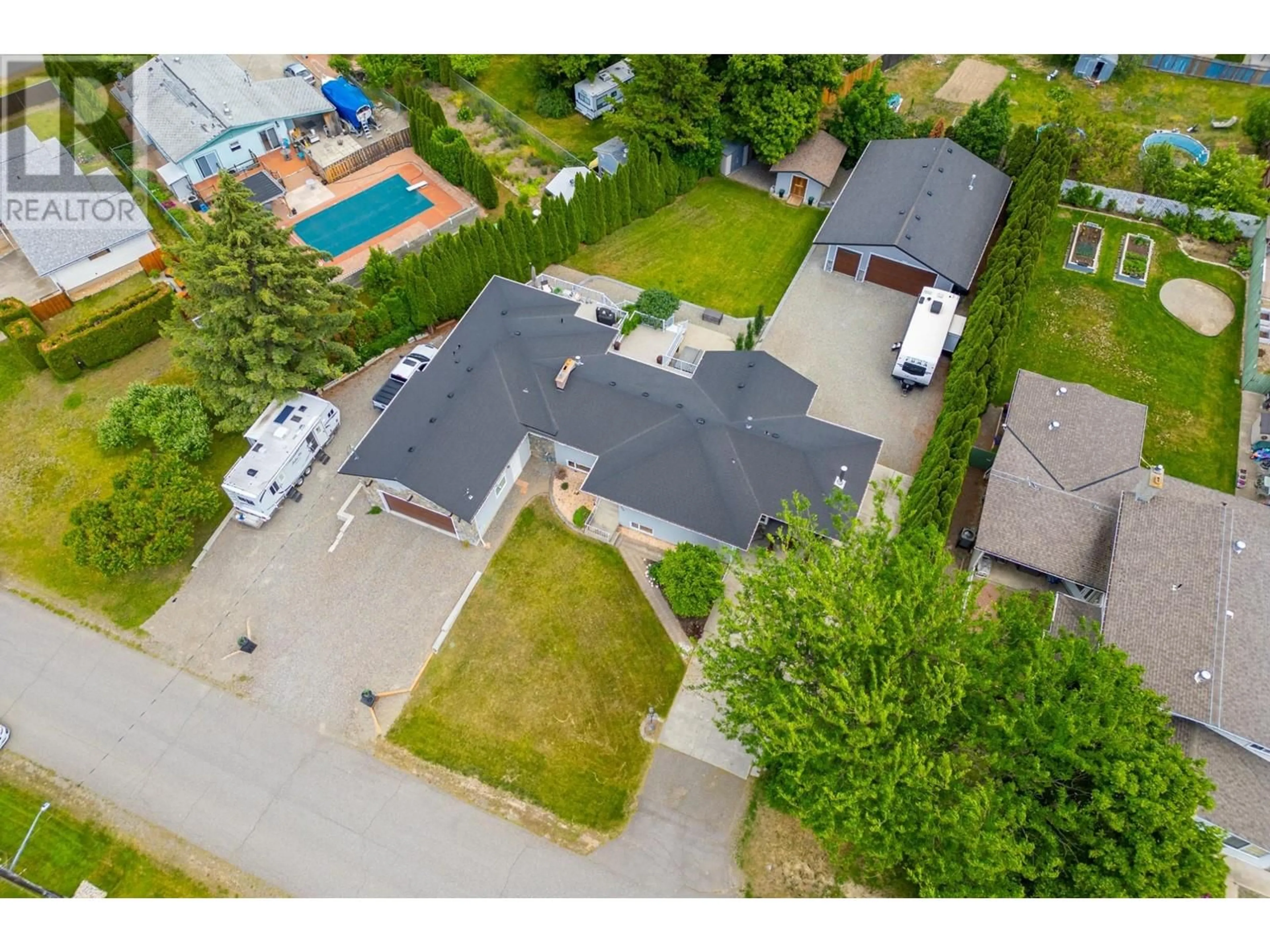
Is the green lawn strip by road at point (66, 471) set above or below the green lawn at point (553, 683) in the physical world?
above

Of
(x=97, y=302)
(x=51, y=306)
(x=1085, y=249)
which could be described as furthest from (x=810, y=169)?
(x=51, y=306)

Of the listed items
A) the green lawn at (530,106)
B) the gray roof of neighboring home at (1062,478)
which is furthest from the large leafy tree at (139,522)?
the gray roof of neighboring home at (1062,478)

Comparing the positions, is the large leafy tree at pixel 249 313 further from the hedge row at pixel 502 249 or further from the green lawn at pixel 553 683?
the green lawn at pixel 553 683

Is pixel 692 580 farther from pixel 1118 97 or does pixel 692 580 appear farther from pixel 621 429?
pixel 1118 97

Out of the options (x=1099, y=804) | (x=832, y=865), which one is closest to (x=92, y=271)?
(x=832, y=865)

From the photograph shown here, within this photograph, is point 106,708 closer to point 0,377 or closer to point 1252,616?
point 0,377

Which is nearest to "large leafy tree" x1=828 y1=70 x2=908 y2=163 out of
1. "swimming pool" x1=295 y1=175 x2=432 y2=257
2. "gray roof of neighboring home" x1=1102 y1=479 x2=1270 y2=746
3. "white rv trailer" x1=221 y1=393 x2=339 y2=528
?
"swimming pool" x1=295 y1=175 x2=432 y2=257
